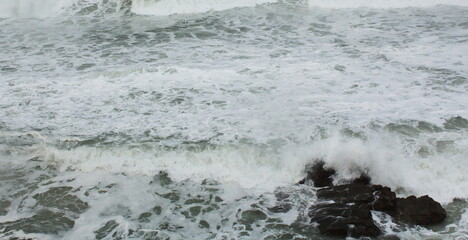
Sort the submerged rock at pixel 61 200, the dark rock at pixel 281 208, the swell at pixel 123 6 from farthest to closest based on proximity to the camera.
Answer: the swell at pixel 123 6
the submerged rock at pixel 61 200
the dark rock at pixel 281 208

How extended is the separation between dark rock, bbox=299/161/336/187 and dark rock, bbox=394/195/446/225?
40.0 inches

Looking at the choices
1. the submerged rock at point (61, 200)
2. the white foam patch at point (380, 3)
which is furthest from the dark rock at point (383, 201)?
the white foam patch at point (380, 3)

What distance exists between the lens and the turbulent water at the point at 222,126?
567 centimetres

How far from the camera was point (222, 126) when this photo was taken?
771cm

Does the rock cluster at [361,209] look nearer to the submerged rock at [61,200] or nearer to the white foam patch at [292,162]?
the white foam patch at [292,162]

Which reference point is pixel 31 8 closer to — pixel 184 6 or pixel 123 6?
pixel 123 6

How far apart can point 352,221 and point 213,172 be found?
2.27 m

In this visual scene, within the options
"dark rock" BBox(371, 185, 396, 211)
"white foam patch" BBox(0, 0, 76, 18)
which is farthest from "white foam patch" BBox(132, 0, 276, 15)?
"dark rock" BBox(371, 185, 396, 211)

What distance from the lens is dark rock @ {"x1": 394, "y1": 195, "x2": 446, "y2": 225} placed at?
5.24 meters

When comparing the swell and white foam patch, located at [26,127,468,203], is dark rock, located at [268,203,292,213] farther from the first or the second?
the swell

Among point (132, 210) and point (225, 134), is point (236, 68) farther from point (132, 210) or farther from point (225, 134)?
point (132, 210)

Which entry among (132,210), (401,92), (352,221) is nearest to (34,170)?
(132,210)

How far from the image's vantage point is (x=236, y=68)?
1044 cm

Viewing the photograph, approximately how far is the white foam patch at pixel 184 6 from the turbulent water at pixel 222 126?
3.89 meters
